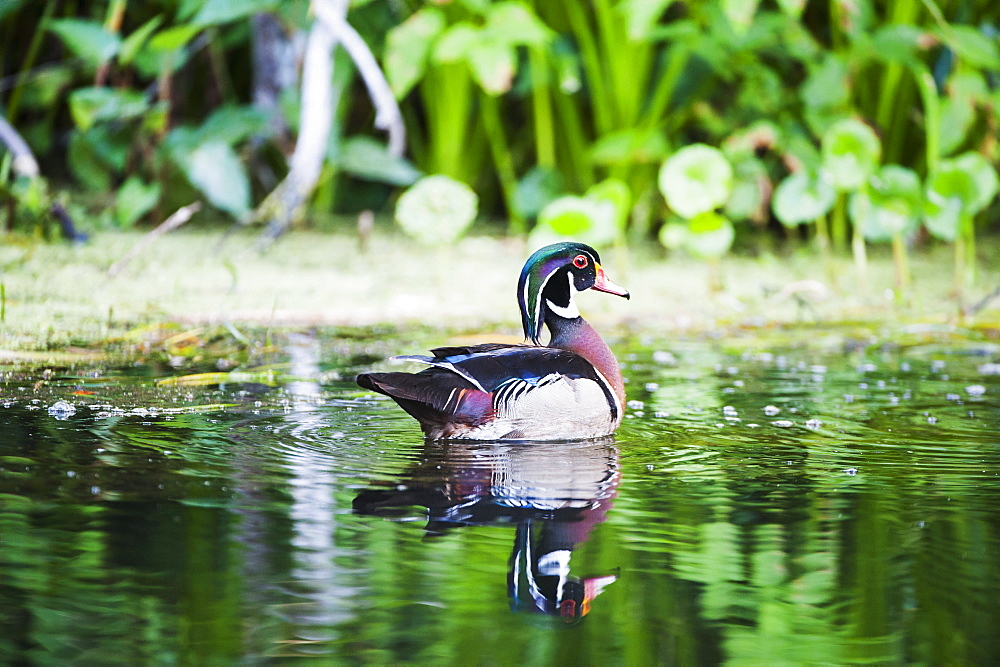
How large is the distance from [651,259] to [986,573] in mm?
4135

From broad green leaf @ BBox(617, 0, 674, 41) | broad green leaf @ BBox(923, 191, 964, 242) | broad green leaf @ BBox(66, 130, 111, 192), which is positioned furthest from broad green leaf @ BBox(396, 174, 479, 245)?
broad green leaf @ BBox(66, 130, 111, 192)

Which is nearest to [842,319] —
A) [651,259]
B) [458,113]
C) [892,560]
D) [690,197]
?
[690,197]

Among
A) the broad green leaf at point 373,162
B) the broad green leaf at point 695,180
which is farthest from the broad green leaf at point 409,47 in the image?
the broad green leaf at point 695,180

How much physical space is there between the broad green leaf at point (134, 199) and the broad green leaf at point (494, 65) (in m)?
1.78

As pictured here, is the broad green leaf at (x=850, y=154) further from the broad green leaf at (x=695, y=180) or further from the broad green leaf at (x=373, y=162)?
the broad green leaf at (x=373, y=162)

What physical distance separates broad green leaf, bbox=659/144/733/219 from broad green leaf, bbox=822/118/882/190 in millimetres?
434

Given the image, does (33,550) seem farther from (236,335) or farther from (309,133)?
(309,133)

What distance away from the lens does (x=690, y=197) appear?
16.7 ft

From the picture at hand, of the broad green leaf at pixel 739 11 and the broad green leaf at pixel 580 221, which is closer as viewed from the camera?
the broad green leaf at pixel 739 11

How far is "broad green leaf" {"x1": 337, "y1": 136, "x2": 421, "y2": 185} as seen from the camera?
591cm

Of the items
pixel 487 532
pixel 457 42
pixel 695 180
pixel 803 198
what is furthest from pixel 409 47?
pixel 487 532

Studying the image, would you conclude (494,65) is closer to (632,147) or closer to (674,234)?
(632,147)

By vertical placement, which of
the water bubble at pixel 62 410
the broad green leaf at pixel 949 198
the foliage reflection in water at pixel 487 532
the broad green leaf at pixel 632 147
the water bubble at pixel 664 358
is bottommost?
the foliage reflection in water at pixel 487 532

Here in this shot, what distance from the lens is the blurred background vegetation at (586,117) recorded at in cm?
511
